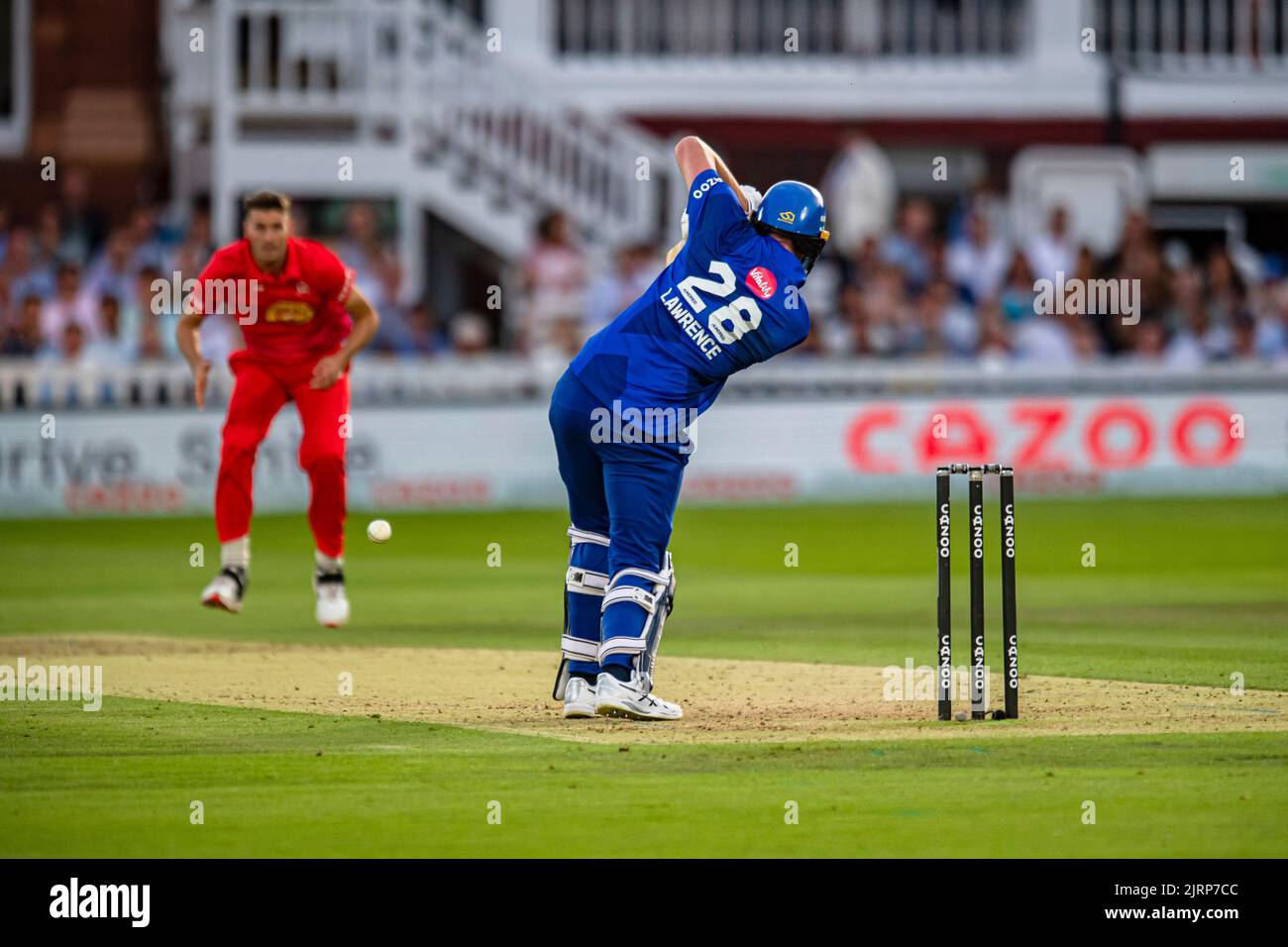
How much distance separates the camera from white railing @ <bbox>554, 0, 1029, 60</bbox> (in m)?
32.3

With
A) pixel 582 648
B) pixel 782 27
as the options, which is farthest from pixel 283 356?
pixel 782 27

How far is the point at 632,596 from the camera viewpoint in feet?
33.7

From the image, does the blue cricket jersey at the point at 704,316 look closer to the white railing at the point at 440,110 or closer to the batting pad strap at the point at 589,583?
the batting pad strap at the point at 589,583

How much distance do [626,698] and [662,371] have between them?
4.81ft

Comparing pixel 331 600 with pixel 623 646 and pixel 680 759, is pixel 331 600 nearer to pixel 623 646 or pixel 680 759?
pixel 623 646

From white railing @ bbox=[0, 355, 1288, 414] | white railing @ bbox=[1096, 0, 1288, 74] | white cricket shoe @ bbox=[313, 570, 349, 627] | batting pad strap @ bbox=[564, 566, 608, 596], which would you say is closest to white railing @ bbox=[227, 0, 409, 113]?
white railing @ bbox=[0, 355, 1288, 414]

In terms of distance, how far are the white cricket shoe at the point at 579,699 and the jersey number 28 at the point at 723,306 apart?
1720 mm

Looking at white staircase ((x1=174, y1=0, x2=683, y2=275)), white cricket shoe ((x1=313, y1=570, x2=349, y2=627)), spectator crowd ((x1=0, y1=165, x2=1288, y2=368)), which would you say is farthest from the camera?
white staircase ((x1=174, y1=0, x2=683, y2=275))

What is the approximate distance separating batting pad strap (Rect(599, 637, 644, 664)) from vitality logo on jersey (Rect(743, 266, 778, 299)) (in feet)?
5.35

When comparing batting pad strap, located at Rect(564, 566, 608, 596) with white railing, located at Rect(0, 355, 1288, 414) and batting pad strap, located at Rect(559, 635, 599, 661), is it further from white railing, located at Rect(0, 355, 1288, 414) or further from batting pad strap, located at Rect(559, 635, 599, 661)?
white railing, located at Rect(0, 355, 1288, 414)

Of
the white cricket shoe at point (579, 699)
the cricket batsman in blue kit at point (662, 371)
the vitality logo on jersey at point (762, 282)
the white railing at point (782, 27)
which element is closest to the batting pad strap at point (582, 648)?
the white cricket shoe at point (579, 699)
